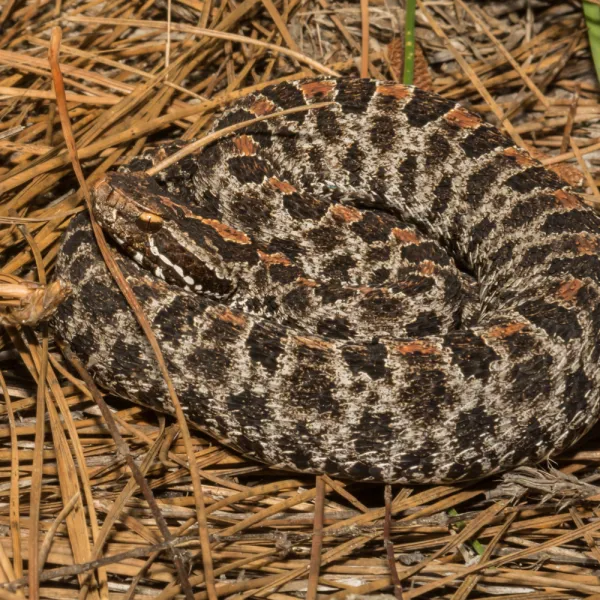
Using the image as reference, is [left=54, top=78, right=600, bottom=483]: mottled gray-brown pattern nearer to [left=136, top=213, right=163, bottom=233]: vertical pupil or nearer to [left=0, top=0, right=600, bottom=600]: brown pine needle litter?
[left=136, top=213, right=163, bottom=233]: vertical pupil

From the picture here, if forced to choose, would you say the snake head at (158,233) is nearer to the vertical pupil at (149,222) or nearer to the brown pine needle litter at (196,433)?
the vertical pupil at (149,222)

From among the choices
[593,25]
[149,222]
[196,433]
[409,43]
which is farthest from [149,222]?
[593,25]

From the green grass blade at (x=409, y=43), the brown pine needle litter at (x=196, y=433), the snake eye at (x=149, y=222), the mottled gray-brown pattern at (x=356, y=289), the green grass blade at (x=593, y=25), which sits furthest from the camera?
the green grass blade at (x=593, y=25)

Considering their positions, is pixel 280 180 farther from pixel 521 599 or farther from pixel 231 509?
pixel 521 599

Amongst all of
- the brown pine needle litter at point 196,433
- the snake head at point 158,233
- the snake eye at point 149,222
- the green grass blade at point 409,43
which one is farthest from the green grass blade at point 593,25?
the snake eye at point 149,222

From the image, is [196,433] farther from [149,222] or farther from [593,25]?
[593,25]

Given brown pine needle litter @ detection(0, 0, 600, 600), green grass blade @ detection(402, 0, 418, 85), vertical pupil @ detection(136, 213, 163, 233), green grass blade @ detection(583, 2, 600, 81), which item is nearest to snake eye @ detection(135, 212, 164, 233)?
vertical pupil @ detection(136, 213, 163, 233)
